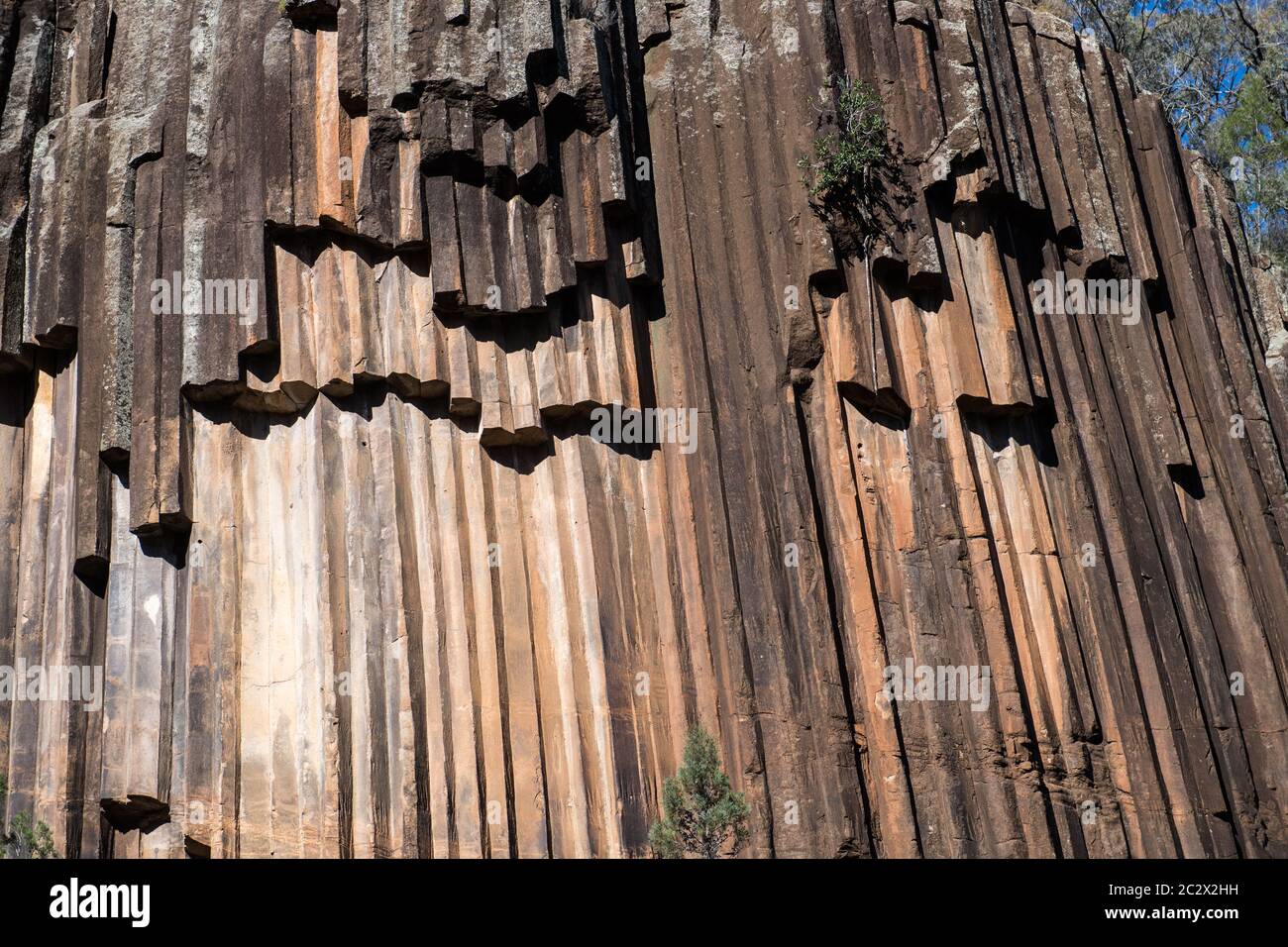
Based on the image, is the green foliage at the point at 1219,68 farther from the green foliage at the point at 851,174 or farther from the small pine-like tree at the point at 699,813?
the small pine-like tree at the point at 699,813

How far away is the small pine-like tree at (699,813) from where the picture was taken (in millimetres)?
12500

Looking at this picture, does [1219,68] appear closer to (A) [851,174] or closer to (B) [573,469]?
(A) [851,174]

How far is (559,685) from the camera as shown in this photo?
44.8 ft

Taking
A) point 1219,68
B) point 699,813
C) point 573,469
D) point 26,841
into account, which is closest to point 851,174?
point 573,469

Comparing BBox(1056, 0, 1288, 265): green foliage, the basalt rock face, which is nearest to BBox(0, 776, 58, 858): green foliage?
the basalt rock face

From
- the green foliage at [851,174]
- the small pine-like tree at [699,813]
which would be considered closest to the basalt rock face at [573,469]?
the green foliage at [851,174]

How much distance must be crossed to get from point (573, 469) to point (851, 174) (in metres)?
3.83

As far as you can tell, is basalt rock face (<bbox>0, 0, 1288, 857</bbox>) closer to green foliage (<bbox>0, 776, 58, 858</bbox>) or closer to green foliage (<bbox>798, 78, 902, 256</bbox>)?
green foliage (<bbox>798, 78, 902, 256</bbox>)

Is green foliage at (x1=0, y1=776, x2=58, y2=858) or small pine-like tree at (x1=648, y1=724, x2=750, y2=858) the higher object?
green foliage at (x1=0, y1=776, x2=58, y2=858)

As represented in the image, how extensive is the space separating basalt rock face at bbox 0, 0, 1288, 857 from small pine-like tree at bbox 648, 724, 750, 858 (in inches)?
13.6

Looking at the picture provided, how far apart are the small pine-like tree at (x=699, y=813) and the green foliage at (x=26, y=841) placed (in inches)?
183

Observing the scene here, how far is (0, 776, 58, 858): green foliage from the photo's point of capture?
12.6 m

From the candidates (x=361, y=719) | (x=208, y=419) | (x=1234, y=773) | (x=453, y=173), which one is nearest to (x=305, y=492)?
(x=208, y=419)
